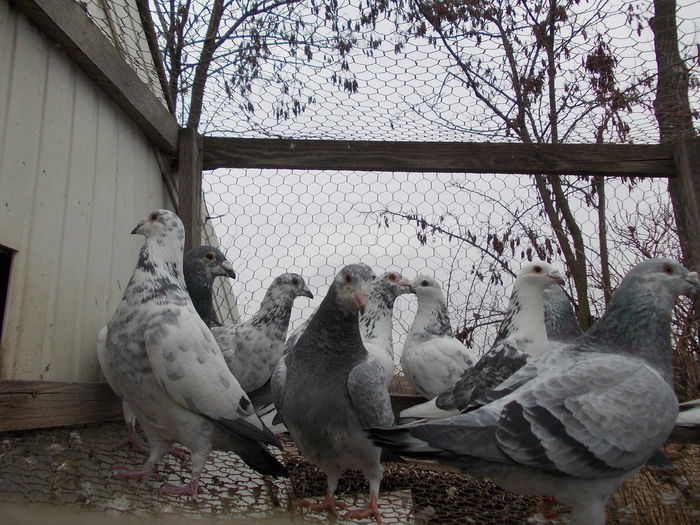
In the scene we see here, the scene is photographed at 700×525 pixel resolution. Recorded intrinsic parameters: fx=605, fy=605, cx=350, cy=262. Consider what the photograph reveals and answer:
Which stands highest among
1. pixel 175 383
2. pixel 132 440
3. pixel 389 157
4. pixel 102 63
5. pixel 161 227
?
pixel 102 63

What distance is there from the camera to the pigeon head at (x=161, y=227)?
2826mm

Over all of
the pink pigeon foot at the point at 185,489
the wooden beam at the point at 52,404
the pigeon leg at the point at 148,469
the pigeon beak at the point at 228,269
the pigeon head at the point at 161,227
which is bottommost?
the pink pigeon foot at the point at 185,489

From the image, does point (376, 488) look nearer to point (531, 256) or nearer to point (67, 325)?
point (67, 325)

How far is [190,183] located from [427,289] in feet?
6.23

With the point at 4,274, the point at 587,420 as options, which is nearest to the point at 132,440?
the point at 4,274

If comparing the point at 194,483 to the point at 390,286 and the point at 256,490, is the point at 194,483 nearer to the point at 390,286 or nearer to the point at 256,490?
the point at 256,490

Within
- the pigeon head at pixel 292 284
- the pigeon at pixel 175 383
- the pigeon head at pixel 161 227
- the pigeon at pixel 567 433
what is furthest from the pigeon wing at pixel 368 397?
the pigeon head at pixel 292 284

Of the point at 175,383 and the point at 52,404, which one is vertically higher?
the point at 175,383

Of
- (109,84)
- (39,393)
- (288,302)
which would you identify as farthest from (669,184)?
(39,393)

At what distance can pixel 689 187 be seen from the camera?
11.7 feet

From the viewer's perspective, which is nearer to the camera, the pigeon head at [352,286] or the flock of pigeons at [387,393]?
the flock of pigeons at [387,393]

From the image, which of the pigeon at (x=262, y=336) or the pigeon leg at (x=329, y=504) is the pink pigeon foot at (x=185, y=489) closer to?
the pigeon leg at (x=329, y=504)

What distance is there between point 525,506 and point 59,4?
3018 mm

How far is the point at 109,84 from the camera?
3.09 meters
